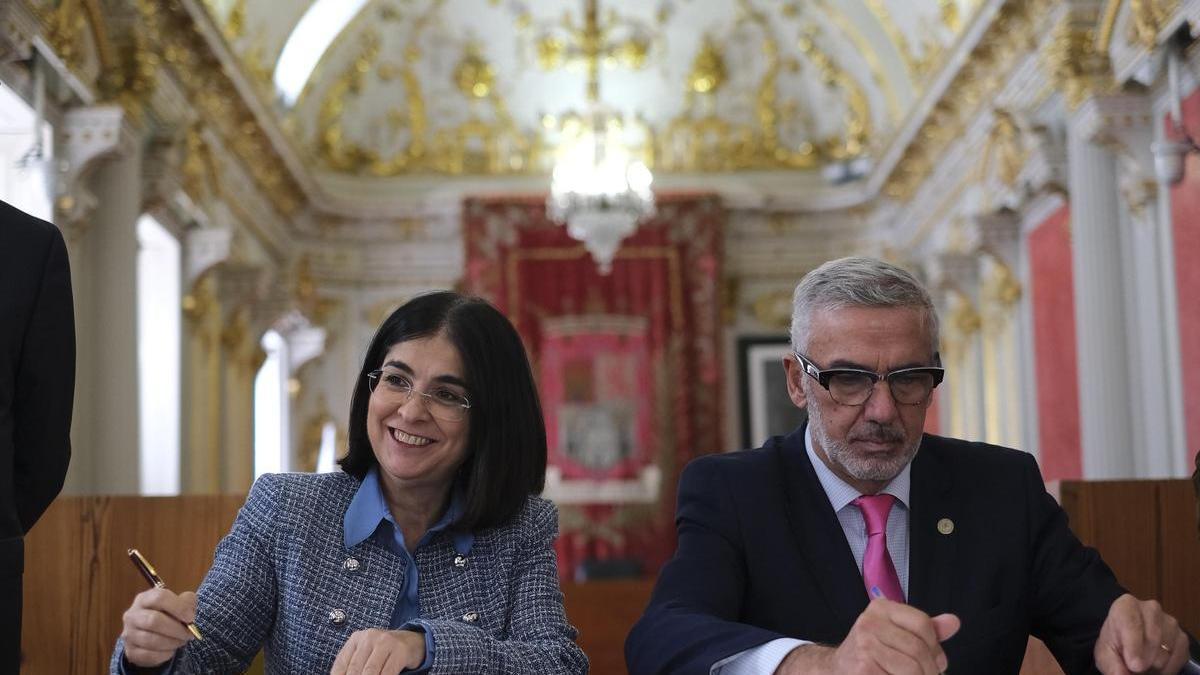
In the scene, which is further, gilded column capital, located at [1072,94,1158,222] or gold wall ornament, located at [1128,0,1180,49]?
gilded column capital, located at [1072,94,1158,222]

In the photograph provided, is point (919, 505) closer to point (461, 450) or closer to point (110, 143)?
point (461, 450)

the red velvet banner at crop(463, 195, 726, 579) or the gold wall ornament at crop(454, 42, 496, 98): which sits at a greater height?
the gold wall ornament at crop(454, 42, 496, 98)

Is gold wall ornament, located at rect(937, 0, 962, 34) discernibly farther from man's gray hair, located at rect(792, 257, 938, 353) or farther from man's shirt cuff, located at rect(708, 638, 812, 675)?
man's shirt cuff, located at rect(708, 638, 812, 675)

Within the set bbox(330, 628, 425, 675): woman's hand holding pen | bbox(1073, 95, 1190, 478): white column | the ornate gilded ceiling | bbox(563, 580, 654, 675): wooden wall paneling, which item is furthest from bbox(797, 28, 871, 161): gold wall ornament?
bbox(330, 628, 425, 675): woman's hand holding pen

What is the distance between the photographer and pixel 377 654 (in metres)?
2.42

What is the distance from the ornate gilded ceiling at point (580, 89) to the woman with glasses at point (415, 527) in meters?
12.4

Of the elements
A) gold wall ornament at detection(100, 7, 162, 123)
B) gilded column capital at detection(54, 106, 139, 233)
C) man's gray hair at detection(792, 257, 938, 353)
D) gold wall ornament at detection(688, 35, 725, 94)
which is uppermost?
gold wall ornament at detection(688, 35, 725, 94)

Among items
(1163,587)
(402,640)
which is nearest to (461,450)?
(402,640)

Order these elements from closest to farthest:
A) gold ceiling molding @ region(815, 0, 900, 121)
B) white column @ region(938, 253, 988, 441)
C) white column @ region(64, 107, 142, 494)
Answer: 1. white column @ region(64, 107, 142, 494)
2. white column @ region(938, 253, 988, 441)
3. gold ceiling molding @ region(815, 0, 900, 121)

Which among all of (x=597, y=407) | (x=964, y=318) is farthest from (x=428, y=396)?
(x=597, y=407)

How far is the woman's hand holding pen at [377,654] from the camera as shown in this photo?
7.86ft

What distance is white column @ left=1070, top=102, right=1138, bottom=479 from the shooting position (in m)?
8.55

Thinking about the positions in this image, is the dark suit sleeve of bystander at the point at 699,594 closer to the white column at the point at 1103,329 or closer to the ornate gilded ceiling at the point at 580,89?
the white column at the point at 1103,329

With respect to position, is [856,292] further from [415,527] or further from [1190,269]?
[1190,269]
